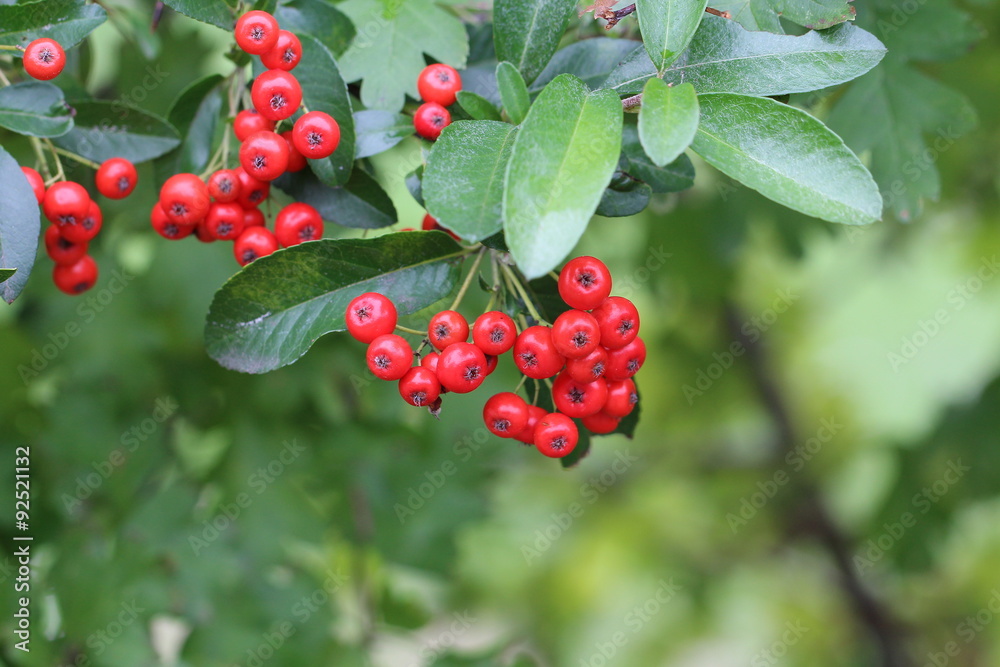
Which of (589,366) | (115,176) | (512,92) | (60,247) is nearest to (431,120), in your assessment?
(512,92)

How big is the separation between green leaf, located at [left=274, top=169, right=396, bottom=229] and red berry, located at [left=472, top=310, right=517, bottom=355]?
10.4 inches

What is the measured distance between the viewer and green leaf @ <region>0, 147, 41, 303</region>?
100cm

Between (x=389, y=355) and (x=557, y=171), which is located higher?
(x=557, y=171)

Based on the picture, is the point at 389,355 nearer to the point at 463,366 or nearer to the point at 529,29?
the point at 463,366

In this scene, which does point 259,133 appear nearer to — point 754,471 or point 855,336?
point 754,471

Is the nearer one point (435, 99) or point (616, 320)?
point (616, 320)

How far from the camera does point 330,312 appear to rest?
1021 millimetres

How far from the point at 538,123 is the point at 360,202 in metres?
0.39

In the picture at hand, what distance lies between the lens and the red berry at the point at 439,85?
108 centimetres

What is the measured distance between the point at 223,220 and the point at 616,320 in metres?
0.57

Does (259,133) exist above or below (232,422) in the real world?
above

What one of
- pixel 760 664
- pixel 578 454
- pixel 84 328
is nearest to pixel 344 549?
pixel 84 328

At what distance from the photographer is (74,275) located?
49.8 inches

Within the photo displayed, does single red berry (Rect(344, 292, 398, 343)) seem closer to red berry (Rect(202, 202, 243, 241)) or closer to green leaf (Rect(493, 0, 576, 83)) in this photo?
red berry (Rect(202, 202, 243, 241))
